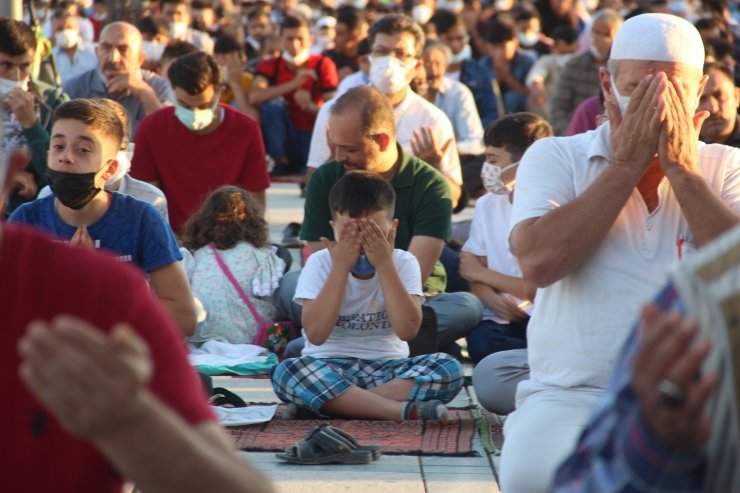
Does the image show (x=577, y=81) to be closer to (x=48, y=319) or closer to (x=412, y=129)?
→ (x=412, y=129)

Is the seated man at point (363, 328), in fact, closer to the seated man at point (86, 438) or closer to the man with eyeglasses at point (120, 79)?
the seated man at point (86, 438)

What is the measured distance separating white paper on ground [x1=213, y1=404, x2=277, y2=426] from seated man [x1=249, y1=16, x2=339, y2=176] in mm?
7933

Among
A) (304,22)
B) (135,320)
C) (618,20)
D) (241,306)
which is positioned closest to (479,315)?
(241,306)

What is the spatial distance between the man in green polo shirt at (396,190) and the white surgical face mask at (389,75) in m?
2.08

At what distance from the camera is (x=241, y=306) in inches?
264

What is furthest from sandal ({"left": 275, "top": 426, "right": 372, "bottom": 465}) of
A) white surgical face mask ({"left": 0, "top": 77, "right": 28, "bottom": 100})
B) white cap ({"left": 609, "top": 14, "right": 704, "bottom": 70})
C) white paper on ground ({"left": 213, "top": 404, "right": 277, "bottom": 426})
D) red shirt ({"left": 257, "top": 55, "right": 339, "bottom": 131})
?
red shirt ({"left": 257, "top": 55, "right": 339, "bottom": 131})

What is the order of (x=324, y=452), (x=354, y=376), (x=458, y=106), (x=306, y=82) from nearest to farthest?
(x=324, y=452), (x=354, y=376), (x=458, y=106), (x=306, y=82)

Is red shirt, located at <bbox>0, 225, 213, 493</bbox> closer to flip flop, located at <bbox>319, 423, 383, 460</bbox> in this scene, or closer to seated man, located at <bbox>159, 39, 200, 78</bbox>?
flip flop, located at <bbox>319, 423, 383, 460</bbox>

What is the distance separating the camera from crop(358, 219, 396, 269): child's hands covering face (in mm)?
5211

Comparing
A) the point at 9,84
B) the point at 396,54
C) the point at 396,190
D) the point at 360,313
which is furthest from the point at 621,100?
the point at 396,54

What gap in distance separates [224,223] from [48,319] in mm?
5006

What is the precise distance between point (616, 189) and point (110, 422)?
6.52ft

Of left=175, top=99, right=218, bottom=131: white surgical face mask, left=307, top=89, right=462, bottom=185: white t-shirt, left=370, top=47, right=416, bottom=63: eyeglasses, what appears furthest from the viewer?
left=370, top=47, right=416, bottom=63: eyeglasses

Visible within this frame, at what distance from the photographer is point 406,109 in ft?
27.5
